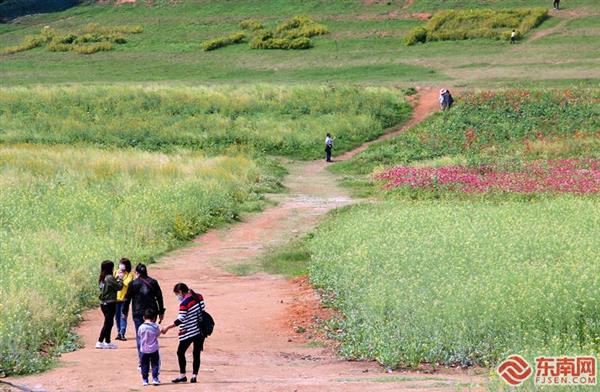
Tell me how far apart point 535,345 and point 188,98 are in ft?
124

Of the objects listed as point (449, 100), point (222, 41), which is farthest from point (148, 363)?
point (222, 41)

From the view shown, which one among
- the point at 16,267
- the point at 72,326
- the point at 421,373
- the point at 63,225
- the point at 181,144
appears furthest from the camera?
the point at 181,144

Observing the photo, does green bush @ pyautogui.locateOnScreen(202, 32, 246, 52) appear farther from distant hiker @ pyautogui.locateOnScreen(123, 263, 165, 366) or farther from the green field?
distant hiker @ pyautogui.locateOnScreen(123, 263, 165, 366)

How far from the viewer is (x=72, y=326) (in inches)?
669

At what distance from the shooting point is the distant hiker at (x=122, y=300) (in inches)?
634

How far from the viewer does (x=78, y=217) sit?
81.1 ft

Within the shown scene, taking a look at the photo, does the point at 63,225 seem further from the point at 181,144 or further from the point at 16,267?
the point at 181,144

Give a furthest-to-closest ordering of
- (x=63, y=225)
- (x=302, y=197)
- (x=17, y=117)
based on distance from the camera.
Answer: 1. (x=17, y=117)
2. (x=302, y=197)
3. (x=63, y=225)

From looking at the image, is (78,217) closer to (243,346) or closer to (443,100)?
(243,346)

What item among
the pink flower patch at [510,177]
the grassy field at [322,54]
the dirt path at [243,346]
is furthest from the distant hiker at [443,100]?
the dirt path at [243,346]

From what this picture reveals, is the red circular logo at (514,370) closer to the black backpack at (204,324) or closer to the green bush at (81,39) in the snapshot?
the black backpack at (204,324)

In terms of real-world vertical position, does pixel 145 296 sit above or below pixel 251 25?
above

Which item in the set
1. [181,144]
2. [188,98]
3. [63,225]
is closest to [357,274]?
[63,225]

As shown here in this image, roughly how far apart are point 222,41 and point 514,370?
58915mm
